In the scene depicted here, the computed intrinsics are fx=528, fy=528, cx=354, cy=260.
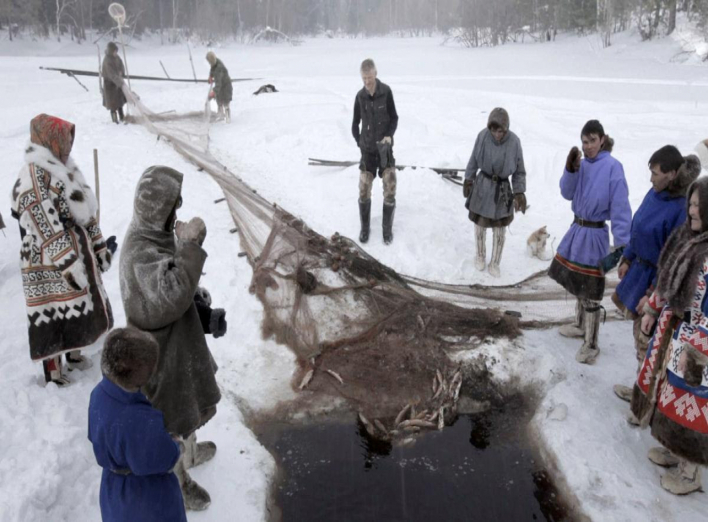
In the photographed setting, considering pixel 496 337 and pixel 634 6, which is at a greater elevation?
pixel 634 6

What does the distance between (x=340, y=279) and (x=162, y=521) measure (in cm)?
304

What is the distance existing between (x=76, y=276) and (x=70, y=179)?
0.65 meters

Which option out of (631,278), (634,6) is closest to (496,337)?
(631,278)

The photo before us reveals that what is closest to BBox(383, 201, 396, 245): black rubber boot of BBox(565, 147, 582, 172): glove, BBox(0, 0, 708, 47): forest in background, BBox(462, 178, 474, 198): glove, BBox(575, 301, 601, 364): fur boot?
BBox(462, 178, 474, 198): glove

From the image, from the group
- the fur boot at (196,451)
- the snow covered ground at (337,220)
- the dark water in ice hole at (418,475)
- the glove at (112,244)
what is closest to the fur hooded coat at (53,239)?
the snow covered ground at (337,220)

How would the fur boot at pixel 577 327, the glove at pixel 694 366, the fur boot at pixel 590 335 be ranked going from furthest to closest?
1. the fur boot at pixel 577 327
2. the fur boot at pixel 590 335
3. the glove at pixel 694 366

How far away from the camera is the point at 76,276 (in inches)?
140

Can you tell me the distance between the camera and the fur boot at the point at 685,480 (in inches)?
122

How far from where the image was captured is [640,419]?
3477 millimetres

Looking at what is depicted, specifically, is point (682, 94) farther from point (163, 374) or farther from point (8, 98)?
point (8, 98)

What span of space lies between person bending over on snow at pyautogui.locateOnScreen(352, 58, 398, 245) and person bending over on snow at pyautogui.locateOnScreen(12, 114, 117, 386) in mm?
3300

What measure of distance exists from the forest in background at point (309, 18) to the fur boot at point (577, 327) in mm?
20655

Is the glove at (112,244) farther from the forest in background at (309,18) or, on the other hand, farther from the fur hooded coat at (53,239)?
the forest in background at (309,18)

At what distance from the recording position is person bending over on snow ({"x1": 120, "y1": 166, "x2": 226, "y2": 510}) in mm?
2430
